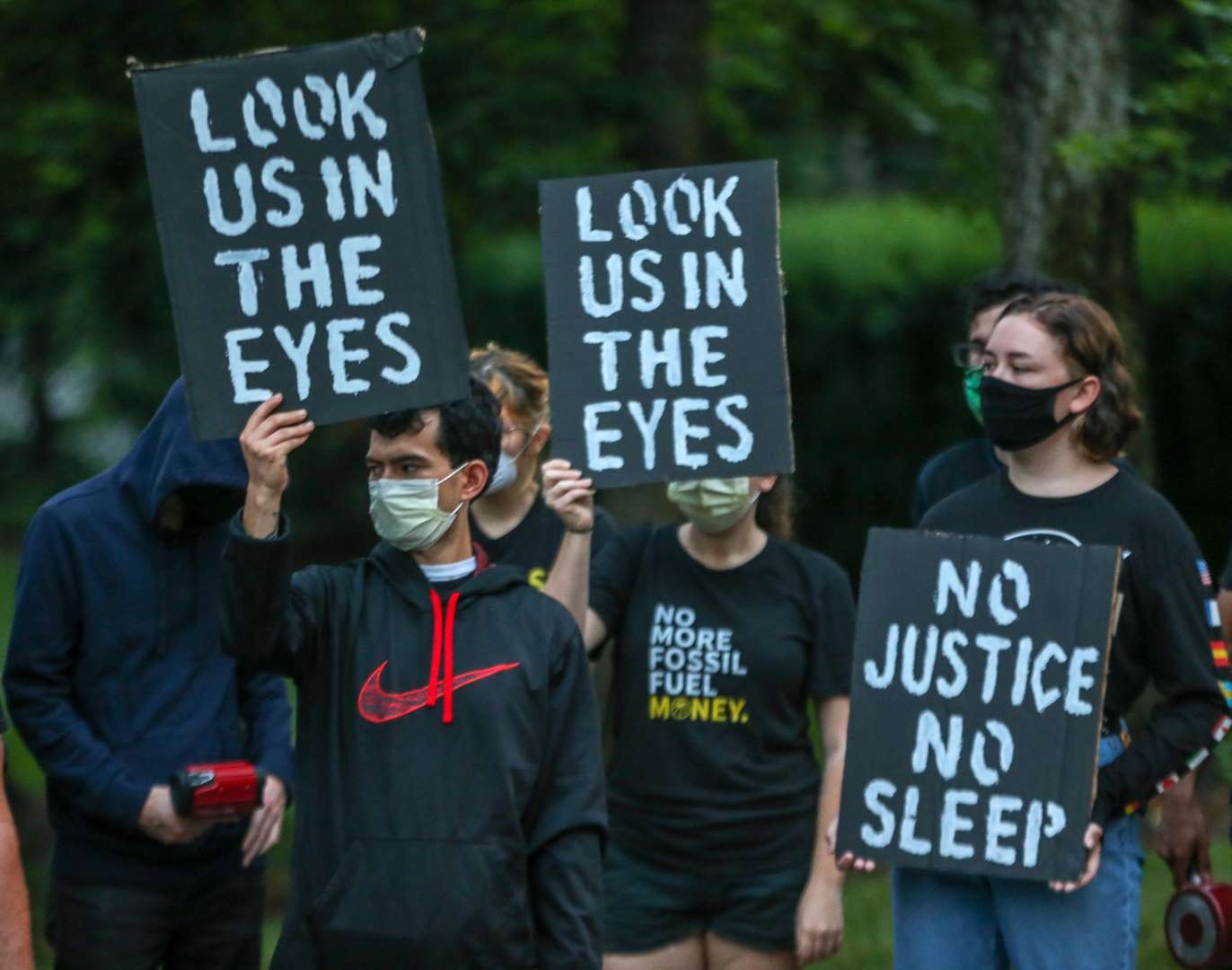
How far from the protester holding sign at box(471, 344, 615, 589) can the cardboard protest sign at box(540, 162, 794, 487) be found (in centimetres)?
56

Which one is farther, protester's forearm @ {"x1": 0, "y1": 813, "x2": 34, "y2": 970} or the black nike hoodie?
the black nike hoodie

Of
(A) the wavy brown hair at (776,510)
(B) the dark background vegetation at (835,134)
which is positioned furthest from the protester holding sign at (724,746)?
(B) the dark background vegetation at (835,134)

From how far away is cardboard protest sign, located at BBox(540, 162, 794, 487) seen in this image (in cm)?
434

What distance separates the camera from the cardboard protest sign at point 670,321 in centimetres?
434

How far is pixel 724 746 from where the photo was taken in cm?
461

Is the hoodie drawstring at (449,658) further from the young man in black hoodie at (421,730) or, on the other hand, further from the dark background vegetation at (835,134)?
the dark background vegetation at (835,134)

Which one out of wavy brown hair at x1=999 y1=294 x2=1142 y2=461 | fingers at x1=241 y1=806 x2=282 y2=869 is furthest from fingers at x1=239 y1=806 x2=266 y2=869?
wavy brown hair at x1=999 y1=294 x2=1142 y2=461

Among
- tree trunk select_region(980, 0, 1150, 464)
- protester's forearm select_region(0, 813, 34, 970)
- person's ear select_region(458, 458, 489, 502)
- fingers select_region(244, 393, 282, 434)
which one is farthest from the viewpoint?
tree trunk select_region(980, 0, 1150, 464)

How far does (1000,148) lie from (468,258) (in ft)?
25.5

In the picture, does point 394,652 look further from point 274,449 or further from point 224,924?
point 224,924

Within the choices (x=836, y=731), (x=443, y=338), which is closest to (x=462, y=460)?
(x=443, y=338)

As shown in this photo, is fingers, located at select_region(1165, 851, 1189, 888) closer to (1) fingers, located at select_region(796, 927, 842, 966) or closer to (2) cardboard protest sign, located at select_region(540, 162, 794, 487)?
(1) fingers, located at select_region(796, 927, 842, 966)

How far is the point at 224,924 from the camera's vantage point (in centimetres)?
450

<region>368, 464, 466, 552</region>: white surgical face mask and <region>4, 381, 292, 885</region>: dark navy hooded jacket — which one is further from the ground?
<region>368, 464, 466, 552</region>: white surgical face mask
